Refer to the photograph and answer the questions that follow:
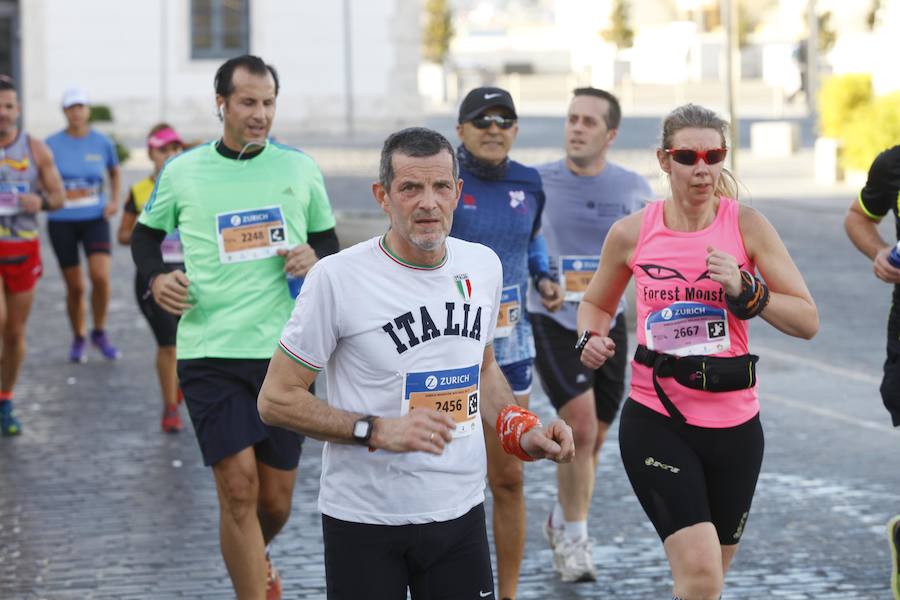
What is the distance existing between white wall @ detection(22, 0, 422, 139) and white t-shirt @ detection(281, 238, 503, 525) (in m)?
36.0

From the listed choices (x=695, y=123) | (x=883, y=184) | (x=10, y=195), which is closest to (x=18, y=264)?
(x=10, y=195)

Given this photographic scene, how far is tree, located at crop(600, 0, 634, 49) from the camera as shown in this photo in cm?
6812

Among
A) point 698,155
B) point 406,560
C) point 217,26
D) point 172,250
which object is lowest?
point 406,560

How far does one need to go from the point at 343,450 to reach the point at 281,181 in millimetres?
2013

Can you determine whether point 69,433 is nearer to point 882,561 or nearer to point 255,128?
point 255,128

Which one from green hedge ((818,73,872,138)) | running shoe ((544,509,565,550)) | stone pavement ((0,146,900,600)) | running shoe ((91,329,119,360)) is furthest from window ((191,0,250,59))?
running shoe ((544,509,565,550))

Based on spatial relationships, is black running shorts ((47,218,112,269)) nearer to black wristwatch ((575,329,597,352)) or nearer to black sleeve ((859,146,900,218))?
black sleeve ((859,146,900,218))

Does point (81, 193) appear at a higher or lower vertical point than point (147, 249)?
lower

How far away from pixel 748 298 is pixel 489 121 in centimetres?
178

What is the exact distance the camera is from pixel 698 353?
5.01 m

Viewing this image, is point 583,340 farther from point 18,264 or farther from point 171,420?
point 18,264

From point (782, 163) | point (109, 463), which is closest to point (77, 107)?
point (109, 463)

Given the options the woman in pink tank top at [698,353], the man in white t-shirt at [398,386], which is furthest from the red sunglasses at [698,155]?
the man in white t-shirt at [398,386]

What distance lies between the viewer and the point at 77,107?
41.4 feet
